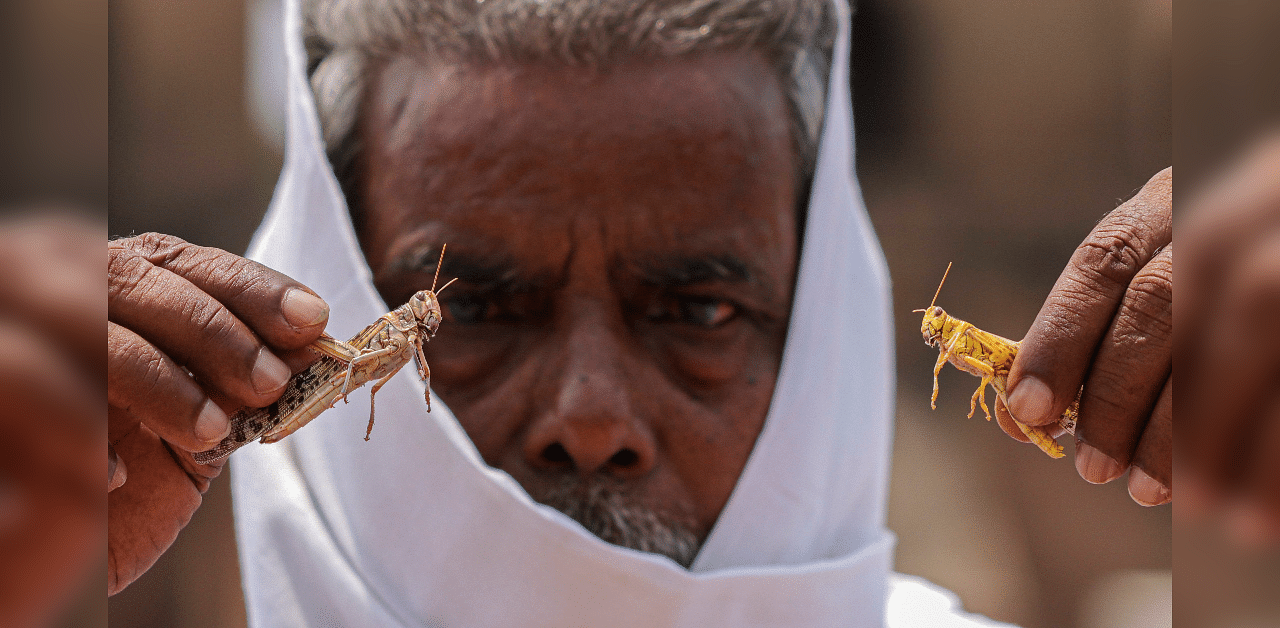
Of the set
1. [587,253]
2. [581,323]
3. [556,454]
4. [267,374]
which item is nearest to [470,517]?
[556,454]

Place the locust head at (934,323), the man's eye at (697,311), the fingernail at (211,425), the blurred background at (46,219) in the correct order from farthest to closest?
the man's eye at (697,311)
the locust head at (934,323)
the fingernail at (211,425)
the blurred background at (46,219)

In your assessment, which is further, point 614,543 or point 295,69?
point 295,69

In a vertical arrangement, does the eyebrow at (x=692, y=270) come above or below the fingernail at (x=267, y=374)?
below

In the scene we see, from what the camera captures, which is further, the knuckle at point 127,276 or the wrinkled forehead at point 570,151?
the wrinkled forehead at point 570,151

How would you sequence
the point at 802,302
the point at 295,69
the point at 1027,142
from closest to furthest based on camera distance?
1. the point at 295,69
2. the point at 802,302
3. the point at 1027,142

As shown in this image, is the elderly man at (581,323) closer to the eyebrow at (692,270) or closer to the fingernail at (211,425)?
the eyebrow at (692,270)

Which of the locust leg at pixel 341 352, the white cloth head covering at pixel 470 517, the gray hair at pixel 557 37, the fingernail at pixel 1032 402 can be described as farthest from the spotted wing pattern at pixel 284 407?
the gray hair at pixel 557 37

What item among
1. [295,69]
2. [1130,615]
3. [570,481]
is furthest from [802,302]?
[1130,615]

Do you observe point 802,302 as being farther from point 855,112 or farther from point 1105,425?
point 855,112
